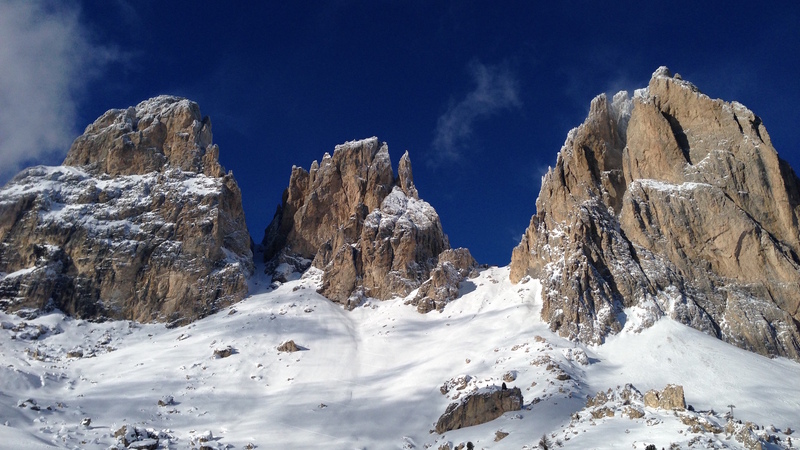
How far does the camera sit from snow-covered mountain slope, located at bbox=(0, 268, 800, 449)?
68.4m

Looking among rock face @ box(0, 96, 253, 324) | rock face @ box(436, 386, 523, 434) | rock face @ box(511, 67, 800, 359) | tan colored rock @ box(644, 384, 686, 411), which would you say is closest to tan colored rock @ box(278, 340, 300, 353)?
rock face @ box(0, 96, 253, 324)

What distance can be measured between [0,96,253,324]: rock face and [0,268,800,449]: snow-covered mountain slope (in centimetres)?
599

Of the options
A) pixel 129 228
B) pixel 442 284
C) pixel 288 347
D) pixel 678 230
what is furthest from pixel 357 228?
pixel 678 230

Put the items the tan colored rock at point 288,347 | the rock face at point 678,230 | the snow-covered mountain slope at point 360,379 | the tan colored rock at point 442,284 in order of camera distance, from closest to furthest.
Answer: the snow-covered mountain slope at point 360,379
the rock face at point 678,230
the tan colored rock at point 288,347
the tan colored rock at point 442,284

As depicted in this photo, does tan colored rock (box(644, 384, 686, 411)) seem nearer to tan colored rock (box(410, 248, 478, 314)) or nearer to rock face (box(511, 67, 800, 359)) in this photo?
rock face (box(511, 67, 800, 359))

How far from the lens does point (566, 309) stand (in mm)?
96562

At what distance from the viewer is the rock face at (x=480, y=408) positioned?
240ft

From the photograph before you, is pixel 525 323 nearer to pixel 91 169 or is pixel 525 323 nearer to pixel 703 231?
pixel 703 231

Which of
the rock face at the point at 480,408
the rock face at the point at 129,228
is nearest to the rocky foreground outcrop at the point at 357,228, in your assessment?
the rock face at the point at 129,228

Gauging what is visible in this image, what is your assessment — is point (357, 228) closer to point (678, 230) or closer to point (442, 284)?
point (442, 284)

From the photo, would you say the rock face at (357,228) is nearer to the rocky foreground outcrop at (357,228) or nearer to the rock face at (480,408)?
the rocky foreground outcrop at (357,228)

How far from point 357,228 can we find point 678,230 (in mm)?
64669

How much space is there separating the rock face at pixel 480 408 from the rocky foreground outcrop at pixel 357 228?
1981 inches

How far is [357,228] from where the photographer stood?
138 meters
